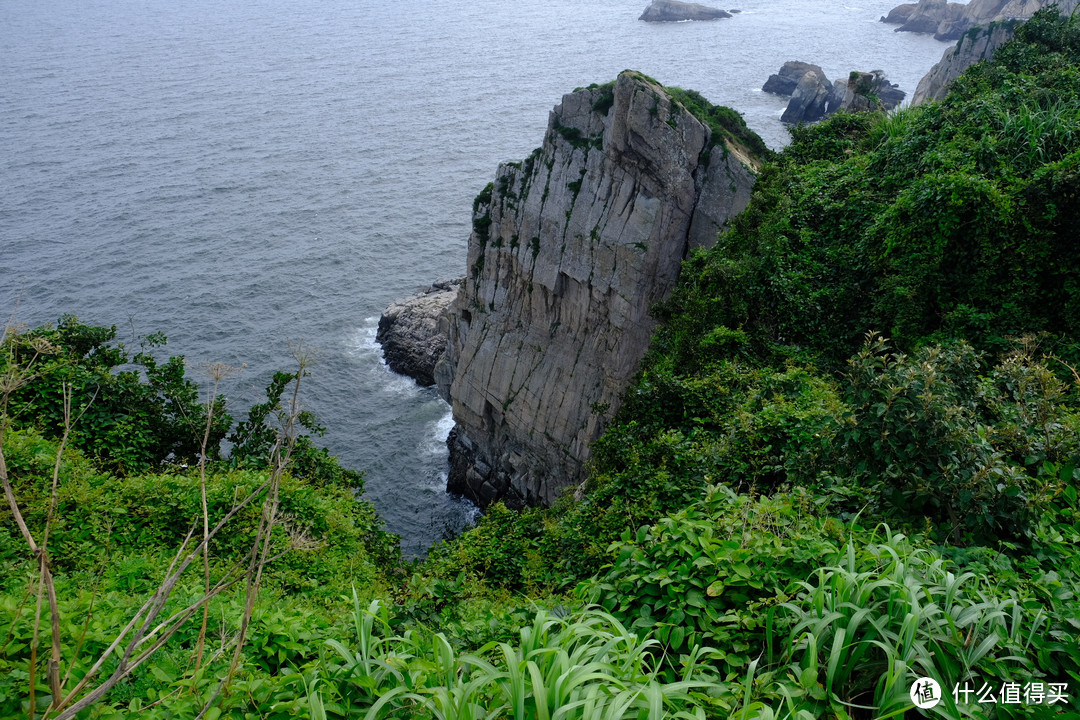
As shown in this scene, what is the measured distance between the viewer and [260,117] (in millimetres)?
87438

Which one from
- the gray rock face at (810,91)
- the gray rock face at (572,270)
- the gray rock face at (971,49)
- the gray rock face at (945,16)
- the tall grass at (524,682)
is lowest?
the gray rock face at (572,270)

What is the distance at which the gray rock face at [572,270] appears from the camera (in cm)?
3491

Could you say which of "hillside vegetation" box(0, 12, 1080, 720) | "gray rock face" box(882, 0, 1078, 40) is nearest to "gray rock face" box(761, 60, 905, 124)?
"gray rock face" box(882, 0, 1078, 40)

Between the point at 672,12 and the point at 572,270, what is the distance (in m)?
123

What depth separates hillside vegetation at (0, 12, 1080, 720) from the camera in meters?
6.00

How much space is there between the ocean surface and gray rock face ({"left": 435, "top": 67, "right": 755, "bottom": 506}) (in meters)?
5.38

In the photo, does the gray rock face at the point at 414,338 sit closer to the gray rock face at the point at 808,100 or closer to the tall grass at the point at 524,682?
the tall grass at the point at 524,682

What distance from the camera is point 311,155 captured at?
77812 mm

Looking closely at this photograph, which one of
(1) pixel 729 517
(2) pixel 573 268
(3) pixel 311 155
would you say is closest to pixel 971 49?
(2) pixel 573 268

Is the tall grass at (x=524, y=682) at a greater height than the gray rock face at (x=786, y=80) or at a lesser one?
lesser

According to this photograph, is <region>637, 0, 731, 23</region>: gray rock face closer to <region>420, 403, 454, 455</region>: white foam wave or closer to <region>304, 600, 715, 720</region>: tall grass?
<region>420, 403, 454, 455</region>: white foam wave

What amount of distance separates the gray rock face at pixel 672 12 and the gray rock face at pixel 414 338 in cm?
10892

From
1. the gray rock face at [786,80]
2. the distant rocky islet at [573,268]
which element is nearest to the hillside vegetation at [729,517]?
the distant rocky islet at [573,268]

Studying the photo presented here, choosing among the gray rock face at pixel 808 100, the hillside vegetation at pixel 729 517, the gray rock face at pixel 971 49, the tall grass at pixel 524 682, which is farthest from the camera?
the gray rock face at pixel 808 100
